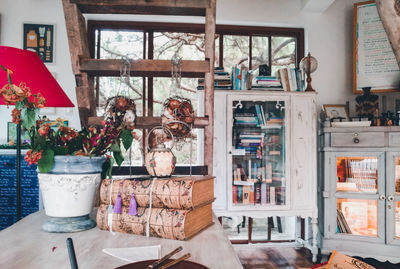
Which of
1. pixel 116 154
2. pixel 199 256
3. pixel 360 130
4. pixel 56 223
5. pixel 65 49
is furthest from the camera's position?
pixel 65 49

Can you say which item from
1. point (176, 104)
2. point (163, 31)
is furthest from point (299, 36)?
point (176, 104)

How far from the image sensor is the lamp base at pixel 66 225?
82cm

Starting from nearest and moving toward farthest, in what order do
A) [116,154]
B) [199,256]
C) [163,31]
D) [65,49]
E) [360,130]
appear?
[199,256]
[116,154]
[360,130]
[65,49]
[163,31]

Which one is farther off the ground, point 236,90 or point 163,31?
point 163,31

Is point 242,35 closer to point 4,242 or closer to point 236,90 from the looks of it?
point 236,90

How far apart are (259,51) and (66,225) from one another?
9.65ft

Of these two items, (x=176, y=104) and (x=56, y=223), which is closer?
(x=56, y=223)

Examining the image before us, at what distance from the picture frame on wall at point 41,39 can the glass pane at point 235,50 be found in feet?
5.90

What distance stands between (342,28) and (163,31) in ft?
6.39

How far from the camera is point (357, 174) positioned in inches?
108

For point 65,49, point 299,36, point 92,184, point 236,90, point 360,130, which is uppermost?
point 299,36

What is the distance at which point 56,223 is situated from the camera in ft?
2.72

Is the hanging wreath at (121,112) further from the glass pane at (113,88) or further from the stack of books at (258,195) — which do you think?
the glass pane at (113,88)

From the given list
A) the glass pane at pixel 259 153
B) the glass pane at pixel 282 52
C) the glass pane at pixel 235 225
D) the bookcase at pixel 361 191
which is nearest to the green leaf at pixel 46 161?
the glass pane at pixel 259 153
